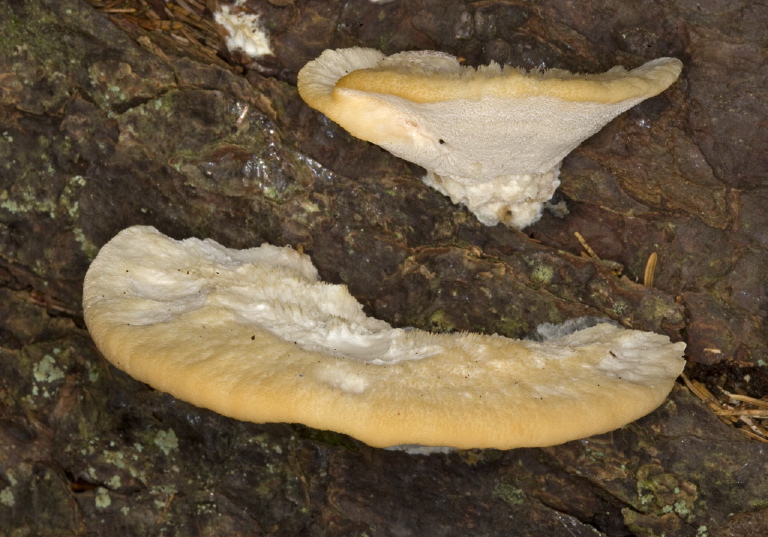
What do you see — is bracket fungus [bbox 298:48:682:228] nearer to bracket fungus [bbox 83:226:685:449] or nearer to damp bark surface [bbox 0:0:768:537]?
damp bark surface [bbox 0:0:768:537]

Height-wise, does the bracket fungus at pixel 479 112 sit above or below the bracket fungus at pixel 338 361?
above

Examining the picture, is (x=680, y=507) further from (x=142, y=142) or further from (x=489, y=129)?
(x=142, y=142)

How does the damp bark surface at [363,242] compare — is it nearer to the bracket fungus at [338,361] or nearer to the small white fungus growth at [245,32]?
the small white fungus growth at [245,32]

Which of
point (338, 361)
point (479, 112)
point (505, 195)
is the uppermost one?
point (479, 112)

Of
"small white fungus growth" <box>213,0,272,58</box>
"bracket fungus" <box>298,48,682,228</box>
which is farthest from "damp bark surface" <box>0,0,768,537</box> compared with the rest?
"bracket fungus" <box>298,48,682,228</box>

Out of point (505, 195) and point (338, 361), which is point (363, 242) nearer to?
point (505, 195)

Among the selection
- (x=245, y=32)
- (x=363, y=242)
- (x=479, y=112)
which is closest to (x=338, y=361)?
(x=363, y=242)

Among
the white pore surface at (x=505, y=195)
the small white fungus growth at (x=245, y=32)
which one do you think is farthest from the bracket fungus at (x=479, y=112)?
the small white fungus growth at (x=245, y=32)
